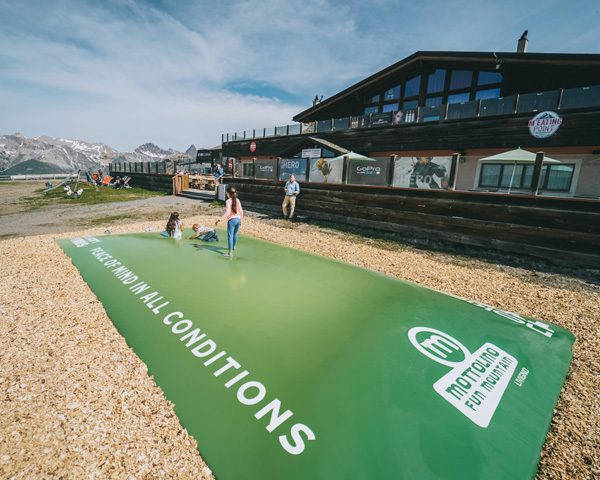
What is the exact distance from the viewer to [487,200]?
27.8 ft

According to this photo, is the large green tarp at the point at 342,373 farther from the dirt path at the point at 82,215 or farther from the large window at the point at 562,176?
the large window at the point at 562,176

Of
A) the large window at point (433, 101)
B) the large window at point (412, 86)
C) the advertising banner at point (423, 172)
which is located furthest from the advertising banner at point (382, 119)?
the advertising banner at point (423, 172)

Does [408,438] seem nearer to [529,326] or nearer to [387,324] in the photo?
[387,324]

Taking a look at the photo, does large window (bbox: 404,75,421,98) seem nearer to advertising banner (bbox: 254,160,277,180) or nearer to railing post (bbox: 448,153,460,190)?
advertising banner (bbox: 254,160,277,180)

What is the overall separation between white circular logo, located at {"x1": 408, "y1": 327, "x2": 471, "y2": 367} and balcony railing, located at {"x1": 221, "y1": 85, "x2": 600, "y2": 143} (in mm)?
14587

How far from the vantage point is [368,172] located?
11.2 m

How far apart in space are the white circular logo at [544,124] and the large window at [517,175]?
1.55m

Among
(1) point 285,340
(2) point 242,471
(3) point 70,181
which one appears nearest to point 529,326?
(1) point 285,340

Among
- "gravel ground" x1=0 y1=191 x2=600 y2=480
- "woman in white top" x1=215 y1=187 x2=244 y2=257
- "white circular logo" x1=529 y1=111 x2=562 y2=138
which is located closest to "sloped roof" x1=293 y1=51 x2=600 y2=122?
"white circular logo" x1=529 y1=111 x2=562 y2=138

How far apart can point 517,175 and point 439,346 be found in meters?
12.7

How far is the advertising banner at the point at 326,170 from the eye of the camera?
475 inches

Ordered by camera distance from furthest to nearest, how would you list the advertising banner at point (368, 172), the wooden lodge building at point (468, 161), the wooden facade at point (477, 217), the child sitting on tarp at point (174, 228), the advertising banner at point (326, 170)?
the advertising banner at point (326, 170)
the advertising banner at point (368, 172)
the child sitting on tarp at point (174, 228)
the wooden lodge building at point (468, 161)
the wooden facade at point (477, 217)

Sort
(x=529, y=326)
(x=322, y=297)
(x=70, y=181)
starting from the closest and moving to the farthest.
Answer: (x=529, y=326)
(x=322, y=297)
(x=70, y=181)

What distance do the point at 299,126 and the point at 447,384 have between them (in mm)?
24679
